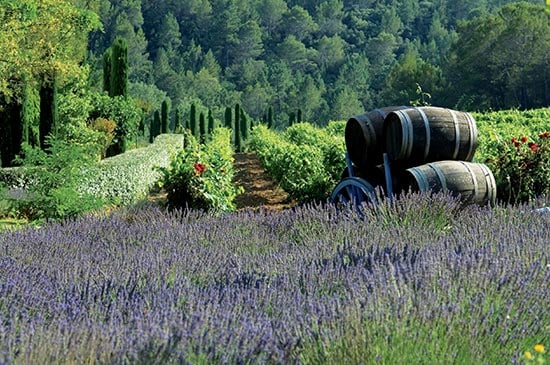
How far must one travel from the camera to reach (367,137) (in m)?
8.41

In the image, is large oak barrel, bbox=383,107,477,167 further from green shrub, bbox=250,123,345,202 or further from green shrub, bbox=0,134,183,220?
green shrub, bbox=0,134,183,220

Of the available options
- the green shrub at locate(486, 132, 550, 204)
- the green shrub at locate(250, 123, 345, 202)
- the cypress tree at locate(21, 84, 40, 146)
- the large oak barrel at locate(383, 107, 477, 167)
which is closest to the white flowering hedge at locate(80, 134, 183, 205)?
the green shrub at locate(250, 123, 345, 202)

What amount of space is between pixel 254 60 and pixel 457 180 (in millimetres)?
81811

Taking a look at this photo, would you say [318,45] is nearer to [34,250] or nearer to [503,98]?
[503,98]

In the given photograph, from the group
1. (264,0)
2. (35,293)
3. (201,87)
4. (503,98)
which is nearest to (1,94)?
(35,293)

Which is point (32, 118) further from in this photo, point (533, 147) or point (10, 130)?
point (533, 147)

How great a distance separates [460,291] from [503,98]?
51.8 metres

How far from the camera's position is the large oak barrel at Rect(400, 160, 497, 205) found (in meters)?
7.35

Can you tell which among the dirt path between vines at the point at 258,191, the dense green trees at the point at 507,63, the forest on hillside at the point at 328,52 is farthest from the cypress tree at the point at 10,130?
the forest on hillside at the point at 328,52

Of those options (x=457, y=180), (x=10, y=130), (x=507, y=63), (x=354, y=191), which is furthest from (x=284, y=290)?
(x=507, y=63)

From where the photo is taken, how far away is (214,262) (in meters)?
4.20

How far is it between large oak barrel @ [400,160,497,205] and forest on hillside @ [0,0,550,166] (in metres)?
10.3

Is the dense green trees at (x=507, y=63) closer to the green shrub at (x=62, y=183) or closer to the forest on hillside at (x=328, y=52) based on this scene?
the forest on hillside at (x=328, y=52)

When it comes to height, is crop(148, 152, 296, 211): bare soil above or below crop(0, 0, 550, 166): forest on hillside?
below
